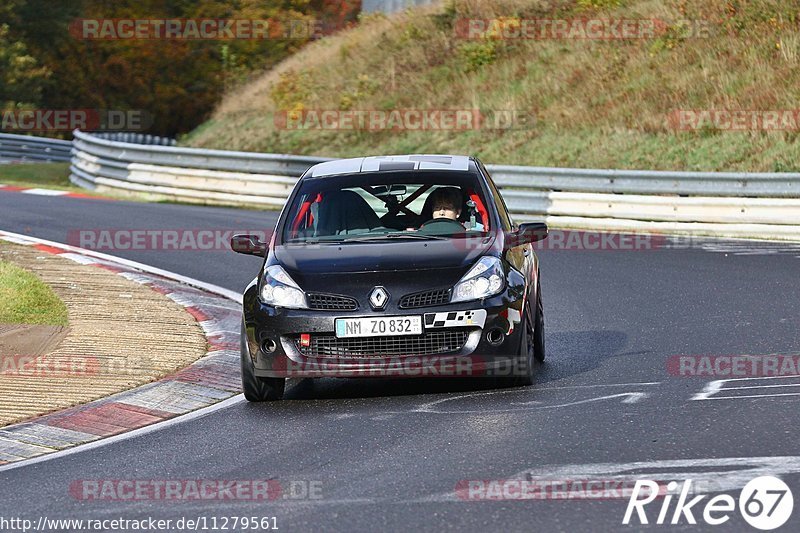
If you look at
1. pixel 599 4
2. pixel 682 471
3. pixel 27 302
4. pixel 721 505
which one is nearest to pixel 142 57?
pixel 599 4

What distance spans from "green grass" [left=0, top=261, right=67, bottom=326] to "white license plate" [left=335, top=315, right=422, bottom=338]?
4.03m

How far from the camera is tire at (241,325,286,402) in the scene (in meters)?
9.29

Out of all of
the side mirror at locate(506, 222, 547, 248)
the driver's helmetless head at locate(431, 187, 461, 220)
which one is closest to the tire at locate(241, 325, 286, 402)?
the driver's helmetless head at locate(431, 187, 461, 220)

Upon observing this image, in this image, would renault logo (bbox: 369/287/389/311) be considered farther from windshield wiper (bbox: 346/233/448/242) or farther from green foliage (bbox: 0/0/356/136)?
green foliage (bbox: 0/0/356/136)

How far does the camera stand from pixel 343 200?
10219 millimetres

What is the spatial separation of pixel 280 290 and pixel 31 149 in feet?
108

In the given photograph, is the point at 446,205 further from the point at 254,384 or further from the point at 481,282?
the point at 254,384

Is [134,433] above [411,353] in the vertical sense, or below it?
below

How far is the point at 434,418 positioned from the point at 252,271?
8294 mm

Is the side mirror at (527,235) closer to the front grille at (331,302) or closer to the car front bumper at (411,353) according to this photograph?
the car front bumper at (411,353)

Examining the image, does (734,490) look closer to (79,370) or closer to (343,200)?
(343,200)

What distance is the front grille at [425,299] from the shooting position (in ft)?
29.2

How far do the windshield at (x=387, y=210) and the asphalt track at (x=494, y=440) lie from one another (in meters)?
1.06

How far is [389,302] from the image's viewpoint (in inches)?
350
